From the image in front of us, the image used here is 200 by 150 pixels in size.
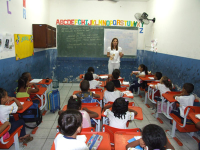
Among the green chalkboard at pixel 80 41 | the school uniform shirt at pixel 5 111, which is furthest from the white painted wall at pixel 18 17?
the school uniform shirt at pixel 5 111

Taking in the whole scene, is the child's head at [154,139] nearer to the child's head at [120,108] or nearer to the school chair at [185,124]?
the child's head at [120,108]

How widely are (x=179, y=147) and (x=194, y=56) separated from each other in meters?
1.75

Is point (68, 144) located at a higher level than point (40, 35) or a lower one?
lower

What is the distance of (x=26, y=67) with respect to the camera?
3.98 meters

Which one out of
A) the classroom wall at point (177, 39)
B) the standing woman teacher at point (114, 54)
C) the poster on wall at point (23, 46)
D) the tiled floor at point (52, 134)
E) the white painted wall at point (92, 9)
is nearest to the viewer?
the tiled floor at point (52, 134)

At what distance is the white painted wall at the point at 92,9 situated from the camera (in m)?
5.79

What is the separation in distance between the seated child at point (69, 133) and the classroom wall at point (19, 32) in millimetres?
2267

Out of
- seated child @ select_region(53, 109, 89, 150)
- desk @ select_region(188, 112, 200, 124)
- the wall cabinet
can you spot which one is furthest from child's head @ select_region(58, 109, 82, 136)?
the wall cabinet

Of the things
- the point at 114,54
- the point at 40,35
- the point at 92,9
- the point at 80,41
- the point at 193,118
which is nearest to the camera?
the point at 193,118

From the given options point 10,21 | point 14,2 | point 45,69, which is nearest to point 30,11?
point 14,2

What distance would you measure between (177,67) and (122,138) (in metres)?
2.80

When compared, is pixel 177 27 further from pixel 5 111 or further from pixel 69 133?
pixel 5 111

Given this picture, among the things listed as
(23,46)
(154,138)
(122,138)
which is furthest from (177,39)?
(23,46)

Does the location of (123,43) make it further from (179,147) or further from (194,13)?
(179,147)
